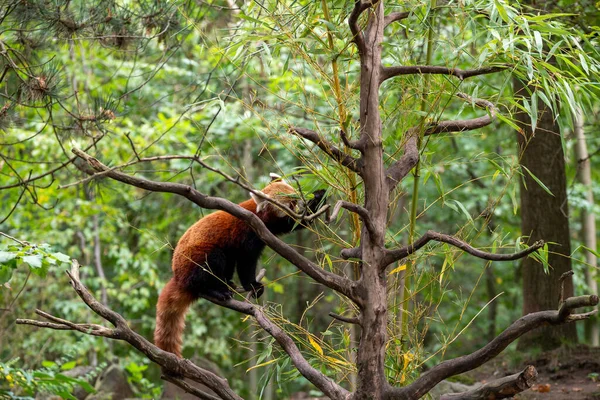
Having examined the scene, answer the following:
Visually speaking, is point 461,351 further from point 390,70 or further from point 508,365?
point 390,70

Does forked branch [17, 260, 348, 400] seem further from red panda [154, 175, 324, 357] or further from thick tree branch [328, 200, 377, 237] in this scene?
red panda [154, 175, 324, 357]

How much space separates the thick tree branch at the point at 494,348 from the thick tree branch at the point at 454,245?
185mm

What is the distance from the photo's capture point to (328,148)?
6.91 feet

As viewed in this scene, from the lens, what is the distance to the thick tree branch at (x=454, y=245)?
6.32 feet

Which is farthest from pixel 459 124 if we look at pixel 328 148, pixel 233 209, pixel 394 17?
pixel 233 209

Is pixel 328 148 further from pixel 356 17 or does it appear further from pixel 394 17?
pixel 394 17

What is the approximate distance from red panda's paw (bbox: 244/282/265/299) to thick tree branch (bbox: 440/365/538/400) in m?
1.43

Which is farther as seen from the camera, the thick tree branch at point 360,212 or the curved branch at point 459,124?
the curved branch at point 459,124

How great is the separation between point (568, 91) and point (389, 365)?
1252mm

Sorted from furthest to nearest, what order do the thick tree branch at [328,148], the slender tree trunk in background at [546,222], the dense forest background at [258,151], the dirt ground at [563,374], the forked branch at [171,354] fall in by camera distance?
the slender tree trunk in background at [546,222] < the dirt ground at [563,374] < the dense forest background at [258,151] < the forked branch at [171,354] < the thick tree branch at [328,148]

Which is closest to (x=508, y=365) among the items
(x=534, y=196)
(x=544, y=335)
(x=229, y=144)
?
(x=544, y=335)

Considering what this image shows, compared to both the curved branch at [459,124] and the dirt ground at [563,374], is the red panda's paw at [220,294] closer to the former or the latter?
the curved branch at [459,124]

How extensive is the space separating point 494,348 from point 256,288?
1.75 m

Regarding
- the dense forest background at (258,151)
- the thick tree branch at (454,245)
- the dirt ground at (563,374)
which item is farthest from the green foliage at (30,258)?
the dirt ground at (563,374)
